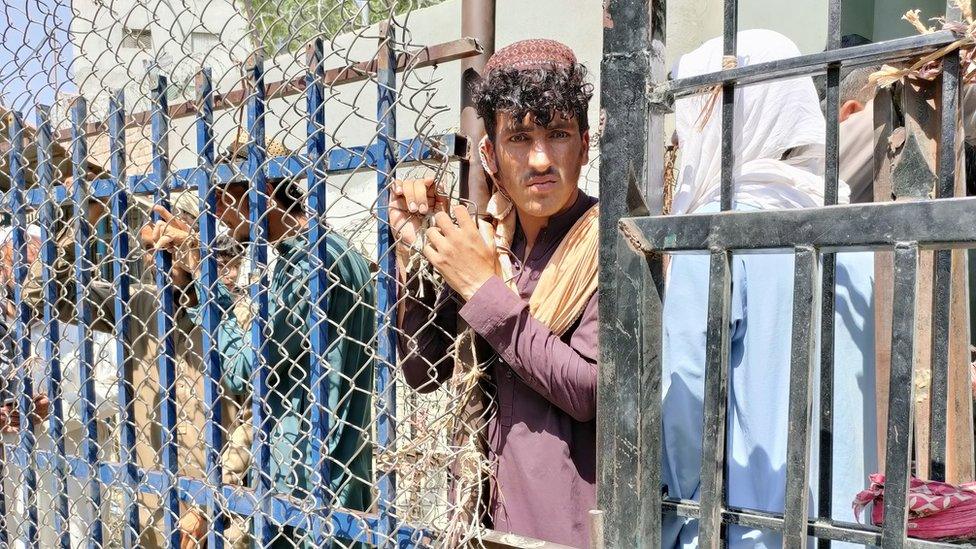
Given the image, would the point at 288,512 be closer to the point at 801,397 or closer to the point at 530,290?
the point at 530,290

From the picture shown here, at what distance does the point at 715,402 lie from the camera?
1260 millimetres

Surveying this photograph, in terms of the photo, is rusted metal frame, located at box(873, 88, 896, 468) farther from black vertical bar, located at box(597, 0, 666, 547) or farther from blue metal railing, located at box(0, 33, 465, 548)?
blue metal railing, located at box(0, 33, 465, 548)

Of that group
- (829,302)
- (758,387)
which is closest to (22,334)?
(758,387)

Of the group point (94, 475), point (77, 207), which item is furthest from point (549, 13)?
point (94, 475)

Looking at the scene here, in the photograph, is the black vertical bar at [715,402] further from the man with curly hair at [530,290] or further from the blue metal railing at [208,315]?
the blue metal railing at [208,315]

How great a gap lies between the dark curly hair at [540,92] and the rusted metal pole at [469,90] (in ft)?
0.37

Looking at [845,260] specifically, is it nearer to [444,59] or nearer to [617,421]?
[617,421]

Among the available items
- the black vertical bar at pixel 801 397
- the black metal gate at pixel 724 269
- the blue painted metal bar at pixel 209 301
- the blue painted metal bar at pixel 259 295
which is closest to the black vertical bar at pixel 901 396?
the black metal gate at pixel 724 269

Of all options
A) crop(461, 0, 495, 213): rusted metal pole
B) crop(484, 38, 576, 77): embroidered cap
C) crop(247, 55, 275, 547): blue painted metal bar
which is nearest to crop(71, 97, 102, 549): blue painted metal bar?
crop(247, 55, 275, 547): blue painted metal bar

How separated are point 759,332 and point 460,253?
0.61 metres

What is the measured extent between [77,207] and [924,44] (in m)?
2.22

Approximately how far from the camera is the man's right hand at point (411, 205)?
1.71m

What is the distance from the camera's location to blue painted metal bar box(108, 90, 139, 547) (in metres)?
2.27

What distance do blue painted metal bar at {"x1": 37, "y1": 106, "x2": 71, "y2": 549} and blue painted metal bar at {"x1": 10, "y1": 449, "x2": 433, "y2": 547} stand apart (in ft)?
0.84
